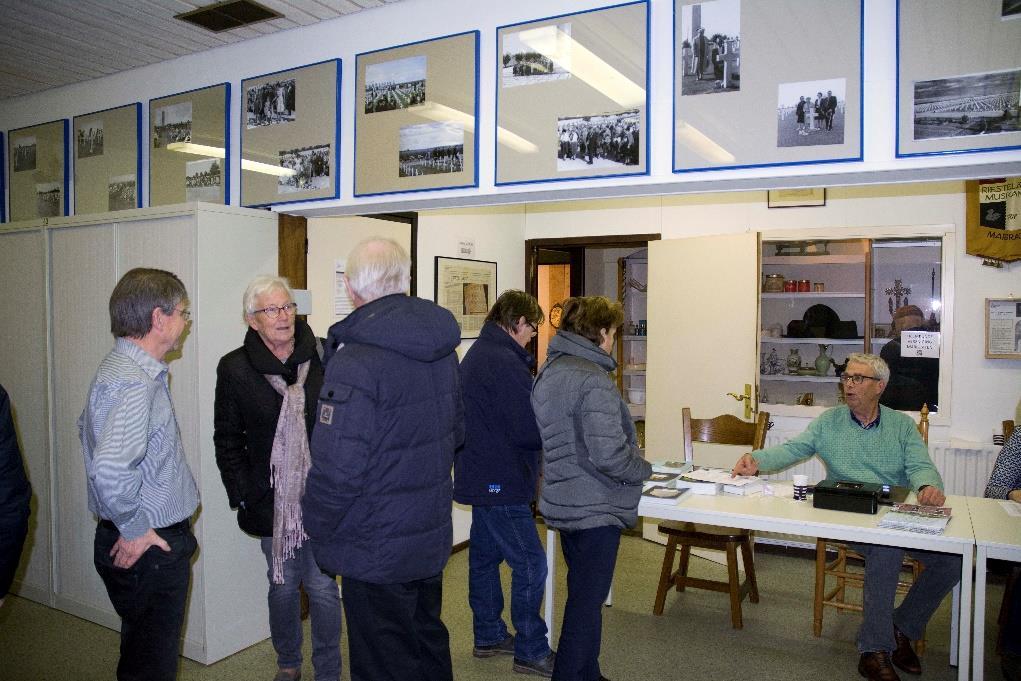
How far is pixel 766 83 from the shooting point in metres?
2.42

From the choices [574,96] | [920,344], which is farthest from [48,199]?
[920,344]

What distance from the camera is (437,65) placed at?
299cm

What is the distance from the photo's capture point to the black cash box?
9.34 feet

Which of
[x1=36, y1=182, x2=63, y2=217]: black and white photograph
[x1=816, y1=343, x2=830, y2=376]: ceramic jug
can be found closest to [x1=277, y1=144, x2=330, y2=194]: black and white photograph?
[x1=36, y1=182, x2=63, y2=217]: black and white photograph

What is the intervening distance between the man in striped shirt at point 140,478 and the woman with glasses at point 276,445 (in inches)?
20.7

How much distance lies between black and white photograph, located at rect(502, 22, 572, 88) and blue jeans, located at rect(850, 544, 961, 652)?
233 cm

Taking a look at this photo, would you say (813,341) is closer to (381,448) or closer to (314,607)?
(314,607)

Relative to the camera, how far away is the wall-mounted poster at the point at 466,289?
4.74 m

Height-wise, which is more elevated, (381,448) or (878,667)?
(381,448)

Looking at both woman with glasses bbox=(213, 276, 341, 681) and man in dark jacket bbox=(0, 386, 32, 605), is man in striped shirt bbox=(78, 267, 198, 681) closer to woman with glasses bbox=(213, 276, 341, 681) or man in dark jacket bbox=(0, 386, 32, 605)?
man in dark jacket bbox=(0, 386, 32, 605)

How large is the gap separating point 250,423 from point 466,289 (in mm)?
2403

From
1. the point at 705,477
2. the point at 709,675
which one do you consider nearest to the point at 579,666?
the point at 709,675

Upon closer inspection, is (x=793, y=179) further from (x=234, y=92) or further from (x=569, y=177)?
(x=234, y=92)

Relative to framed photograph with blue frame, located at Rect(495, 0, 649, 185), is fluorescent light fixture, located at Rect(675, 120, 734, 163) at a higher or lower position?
lower
